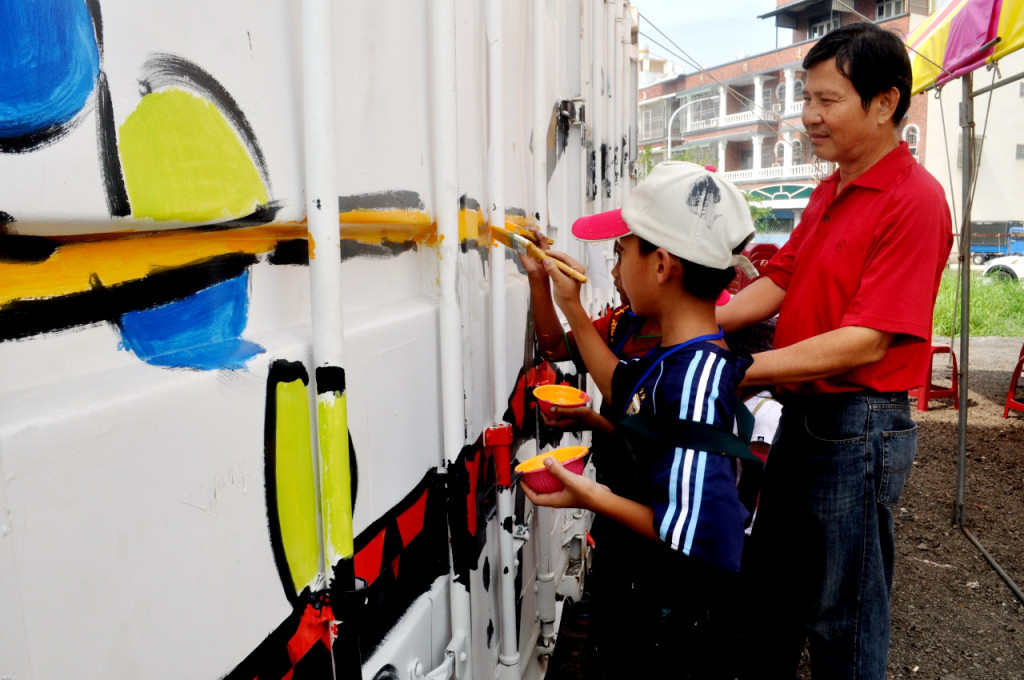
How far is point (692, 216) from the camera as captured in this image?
1461mm

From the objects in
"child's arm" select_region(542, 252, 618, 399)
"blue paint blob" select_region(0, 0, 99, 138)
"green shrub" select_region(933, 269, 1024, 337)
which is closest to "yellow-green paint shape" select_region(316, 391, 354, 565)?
"blue paint blob" select_region(0, 0, 99, 138)

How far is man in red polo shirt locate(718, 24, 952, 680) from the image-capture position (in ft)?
6.07

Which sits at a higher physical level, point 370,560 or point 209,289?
point 209,289

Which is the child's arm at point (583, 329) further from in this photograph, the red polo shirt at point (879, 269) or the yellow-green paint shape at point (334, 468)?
the yellow-green paint shape at point (334, 468)

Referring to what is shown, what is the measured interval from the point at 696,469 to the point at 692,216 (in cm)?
51

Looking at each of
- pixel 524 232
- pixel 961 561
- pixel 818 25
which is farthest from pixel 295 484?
pixel 818 25

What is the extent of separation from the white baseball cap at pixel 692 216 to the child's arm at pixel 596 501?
0.49 m

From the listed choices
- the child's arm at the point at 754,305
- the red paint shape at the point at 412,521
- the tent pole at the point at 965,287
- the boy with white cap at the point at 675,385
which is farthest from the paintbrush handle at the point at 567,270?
the tent pole at the point at 965,287

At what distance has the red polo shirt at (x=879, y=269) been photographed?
6.02 ft

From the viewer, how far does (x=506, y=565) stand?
69.2 inches

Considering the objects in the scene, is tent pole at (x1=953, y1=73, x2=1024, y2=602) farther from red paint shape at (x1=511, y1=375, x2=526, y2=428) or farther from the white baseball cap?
the white baseball cap

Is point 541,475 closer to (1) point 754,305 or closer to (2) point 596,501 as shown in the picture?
(2) point 596,501

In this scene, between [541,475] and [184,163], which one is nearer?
[184,163]

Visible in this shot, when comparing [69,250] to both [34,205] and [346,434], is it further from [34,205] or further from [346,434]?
[346,434]
